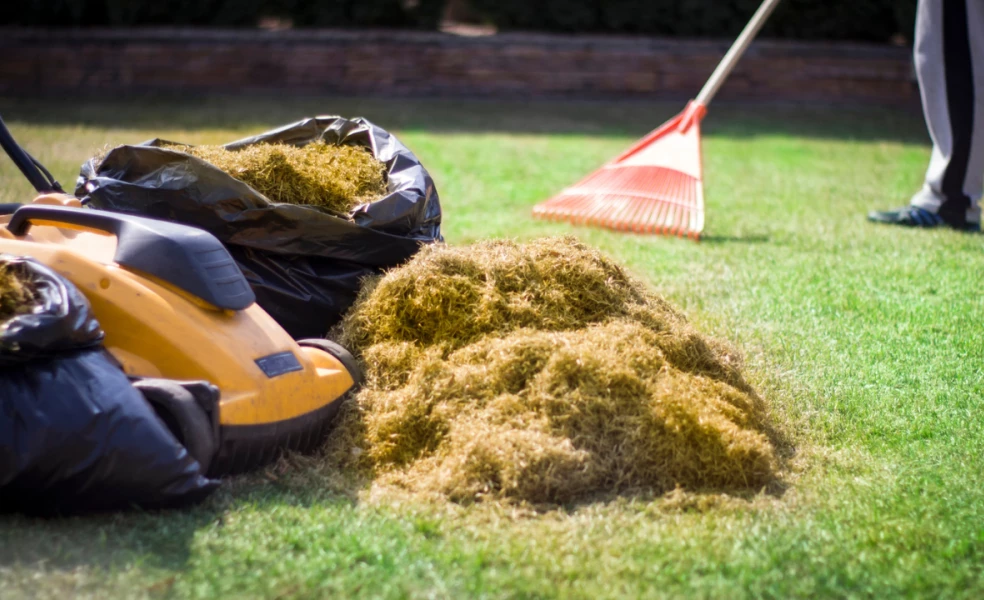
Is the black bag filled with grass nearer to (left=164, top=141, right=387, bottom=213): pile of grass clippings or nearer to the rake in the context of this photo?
(left=164, top=141, right=387, bottom=213): pile of grass clippings

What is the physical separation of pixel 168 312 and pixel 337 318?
3.09 feet

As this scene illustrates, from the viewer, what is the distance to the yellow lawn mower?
2299 mm

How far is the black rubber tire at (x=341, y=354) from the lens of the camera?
2822mm

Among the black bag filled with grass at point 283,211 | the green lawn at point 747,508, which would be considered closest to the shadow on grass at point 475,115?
the green lawn at point 747,508

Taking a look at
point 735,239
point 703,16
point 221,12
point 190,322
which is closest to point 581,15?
point 703,16

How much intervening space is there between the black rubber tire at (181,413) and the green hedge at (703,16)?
992 cm

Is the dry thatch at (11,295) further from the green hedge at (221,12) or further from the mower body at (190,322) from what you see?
the green hedge at (221,12)

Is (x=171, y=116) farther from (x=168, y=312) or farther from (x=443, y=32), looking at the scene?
(x=168, y=312)

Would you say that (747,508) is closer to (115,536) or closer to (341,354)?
(341,354)

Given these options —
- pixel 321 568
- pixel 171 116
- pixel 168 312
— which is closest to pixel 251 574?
pixel 321 568

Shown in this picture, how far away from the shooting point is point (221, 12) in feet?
36.6

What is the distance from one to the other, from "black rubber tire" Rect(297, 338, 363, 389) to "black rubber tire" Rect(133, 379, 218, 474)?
59 centimetres

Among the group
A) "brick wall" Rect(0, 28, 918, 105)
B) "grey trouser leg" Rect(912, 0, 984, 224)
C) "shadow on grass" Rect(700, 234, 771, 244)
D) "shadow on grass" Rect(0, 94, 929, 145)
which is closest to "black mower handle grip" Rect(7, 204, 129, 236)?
"shadow on grass" Rect(700, 234, 771, 244)

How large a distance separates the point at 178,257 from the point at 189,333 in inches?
8.2
